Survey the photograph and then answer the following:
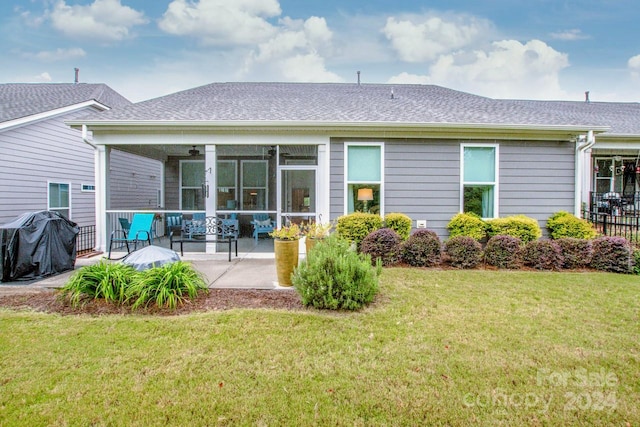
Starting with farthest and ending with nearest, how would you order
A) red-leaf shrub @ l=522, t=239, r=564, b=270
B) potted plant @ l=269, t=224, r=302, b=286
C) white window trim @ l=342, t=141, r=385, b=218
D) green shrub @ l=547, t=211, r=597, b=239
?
white window trim @ l=342, t=141, r=385, b=218 → green shrub @ l=547, t=211, r=597, b=239 → red-leaf shrub @ l=522, t=239, r=564, b=270 → potted plant @ l=269, t=224, r=302, b=286

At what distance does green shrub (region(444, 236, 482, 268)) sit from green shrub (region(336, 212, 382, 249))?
1.59 metres

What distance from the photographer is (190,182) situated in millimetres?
11656

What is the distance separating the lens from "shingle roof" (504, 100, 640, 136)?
10977mm

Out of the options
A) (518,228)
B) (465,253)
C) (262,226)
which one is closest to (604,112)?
(518,228)

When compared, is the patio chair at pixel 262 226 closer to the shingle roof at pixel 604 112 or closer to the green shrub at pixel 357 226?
the green shrub at pixel 357 226

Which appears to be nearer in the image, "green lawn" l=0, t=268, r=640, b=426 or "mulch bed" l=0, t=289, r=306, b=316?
"green lawn" l=0, t=268, r=640, b=426

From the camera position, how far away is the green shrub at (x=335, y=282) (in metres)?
4.01

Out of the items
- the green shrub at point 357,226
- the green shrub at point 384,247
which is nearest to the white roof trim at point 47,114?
the green shrub at point 357,226

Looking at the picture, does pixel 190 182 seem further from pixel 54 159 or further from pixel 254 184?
pixel 54 159

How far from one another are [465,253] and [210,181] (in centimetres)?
575

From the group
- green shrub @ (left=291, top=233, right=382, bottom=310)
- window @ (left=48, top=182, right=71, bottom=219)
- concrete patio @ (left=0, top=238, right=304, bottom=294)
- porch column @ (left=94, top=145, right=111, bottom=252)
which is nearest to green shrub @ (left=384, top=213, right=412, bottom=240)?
concrete patio @ (left=0, top=238, right=304, bottom=294)

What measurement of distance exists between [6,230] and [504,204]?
31.8 ft

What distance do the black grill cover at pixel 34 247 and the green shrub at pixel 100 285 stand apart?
1.80 m

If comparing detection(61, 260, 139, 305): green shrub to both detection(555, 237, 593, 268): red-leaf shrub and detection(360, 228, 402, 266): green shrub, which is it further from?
detection(555, 237, 593, 268): red-leaf shrub
